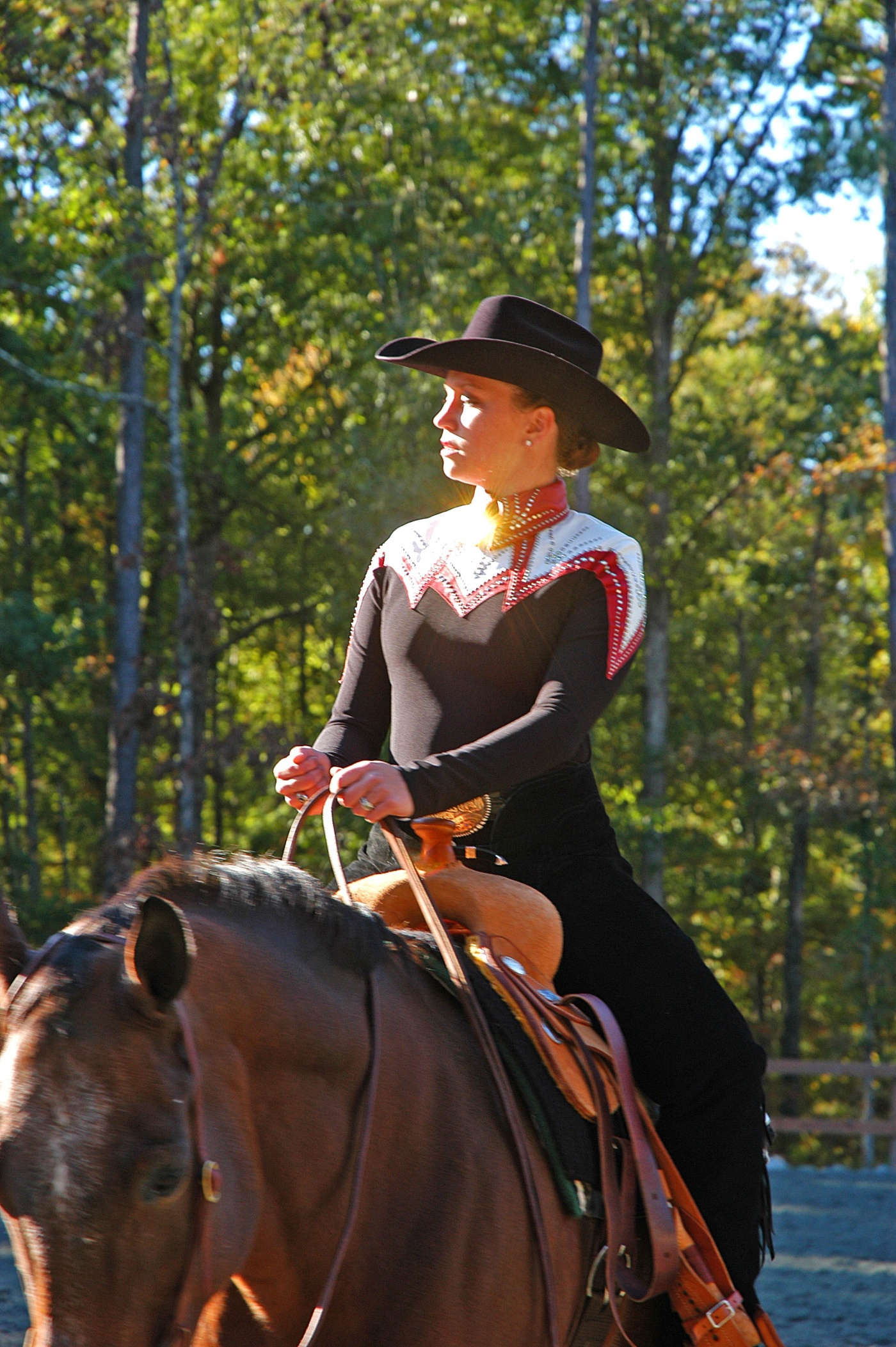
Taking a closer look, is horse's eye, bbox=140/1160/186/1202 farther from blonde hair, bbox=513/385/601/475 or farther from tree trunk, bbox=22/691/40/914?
tree trunk, bbox=22/691/40/914

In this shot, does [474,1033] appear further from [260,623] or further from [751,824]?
[751,824]

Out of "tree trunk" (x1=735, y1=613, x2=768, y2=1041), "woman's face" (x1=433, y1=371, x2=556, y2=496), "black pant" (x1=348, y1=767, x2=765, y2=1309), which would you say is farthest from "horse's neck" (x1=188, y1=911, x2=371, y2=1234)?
"tree trunk" (x1=735, y1=613, x2=768, y2=1041)

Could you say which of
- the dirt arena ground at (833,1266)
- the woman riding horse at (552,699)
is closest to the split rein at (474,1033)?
the woman riding horse at (552,699)

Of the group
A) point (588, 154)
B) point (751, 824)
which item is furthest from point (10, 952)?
point (751, 824)

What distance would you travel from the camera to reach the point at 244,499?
1897cm

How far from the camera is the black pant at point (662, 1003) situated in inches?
101

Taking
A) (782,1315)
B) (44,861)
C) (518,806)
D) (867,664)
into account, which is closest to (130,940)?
(518,806)

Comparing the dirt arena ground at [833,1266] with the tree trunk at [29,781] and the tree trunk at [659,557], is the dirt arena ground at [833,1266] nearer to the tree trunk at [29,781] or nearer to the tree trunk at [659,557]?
the tree trunk at [659,557]

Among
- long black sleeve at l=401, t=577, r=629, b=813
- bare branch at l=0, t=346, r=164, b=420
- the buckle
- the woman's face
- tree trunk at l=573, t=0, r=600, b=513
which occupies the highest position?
tree trunk at l=573, t=0, r=600, b=513

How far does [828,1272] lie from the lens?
7453 millimetres

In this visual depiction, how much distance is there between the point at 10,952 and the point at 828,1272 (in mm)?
7024

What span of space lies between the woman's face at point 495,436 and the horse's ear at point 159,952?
1.47 meters

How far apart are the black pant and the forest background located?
10.4 m

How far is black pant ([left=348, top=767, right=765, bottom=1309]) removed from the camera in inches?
101
